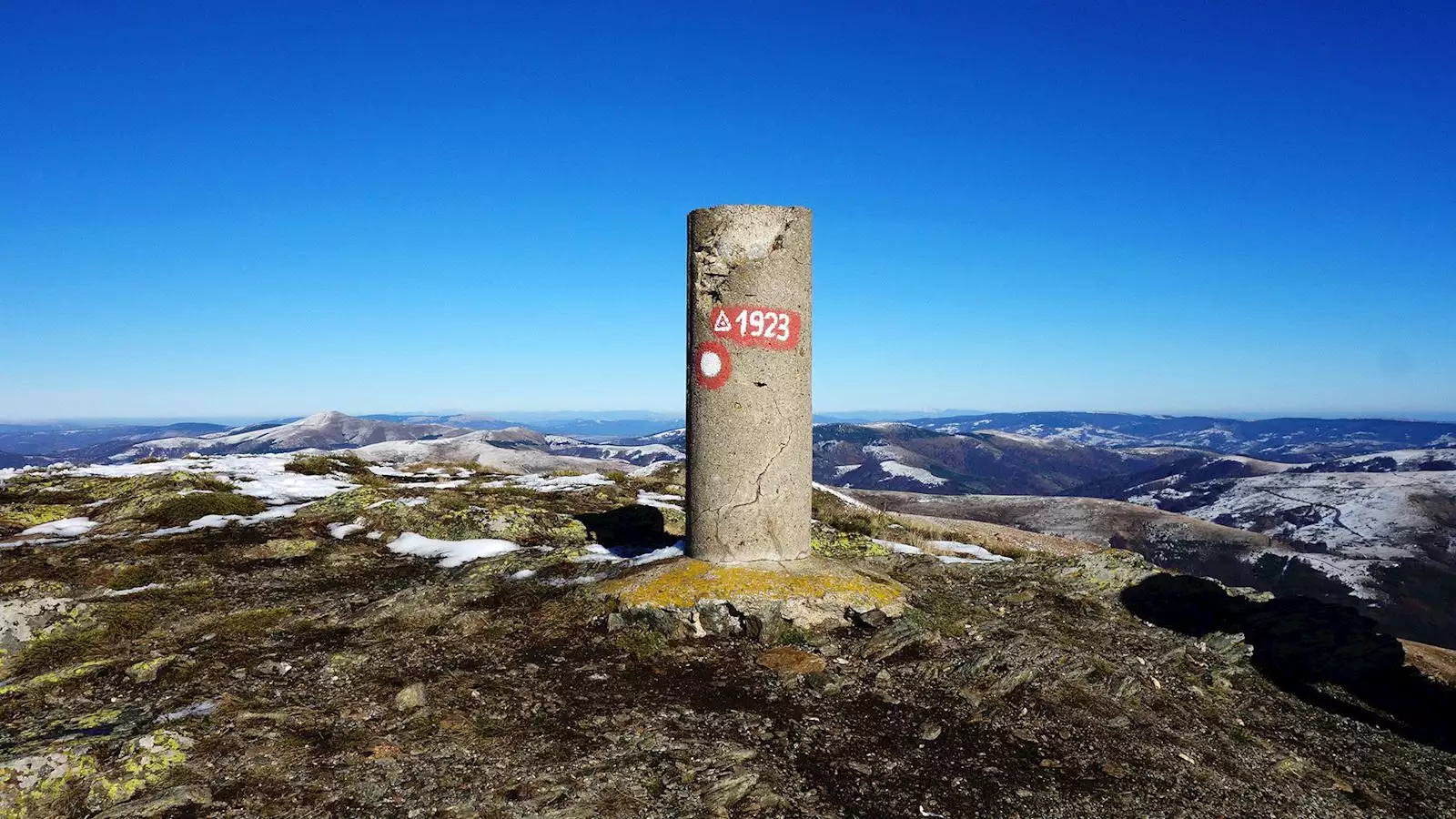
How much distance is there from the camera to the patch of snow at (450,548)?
1165cm

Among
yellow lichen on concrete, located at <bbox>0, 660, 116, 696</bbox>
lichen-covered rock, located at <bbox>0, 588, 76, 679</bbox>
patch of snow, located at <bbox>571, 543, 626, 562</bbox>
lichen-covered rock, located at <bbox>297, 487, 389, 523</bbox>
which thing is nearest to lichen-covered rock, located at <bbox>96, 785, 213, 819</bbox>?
yellow lichen on concrete, located at <bbox>0, 660, 116, 696</bbox>

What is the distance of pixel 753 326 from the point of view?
8.98m

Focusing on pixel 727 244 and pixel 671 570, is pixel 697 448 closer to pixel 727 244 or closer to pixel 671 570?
pixel 671 570

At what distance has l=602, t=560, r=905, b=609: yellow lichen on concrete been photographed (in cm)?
860

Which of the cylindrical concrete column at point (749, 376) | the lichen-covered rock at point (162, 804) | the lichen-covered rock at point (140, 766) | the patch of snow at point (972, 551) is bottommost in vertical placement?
the patch of snow at point (972, 551)

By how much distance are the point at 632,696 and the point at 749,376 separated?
3964mm

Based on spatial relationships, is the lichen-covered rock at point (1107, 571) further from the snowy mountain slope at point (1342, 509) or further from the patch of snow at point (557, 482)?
the snowy mountain slope at point (1342, 509)

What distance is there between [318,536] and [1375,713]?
14.7m

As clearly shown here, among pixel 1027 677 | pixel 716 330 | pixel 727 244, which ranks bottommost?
pixel 1027 677

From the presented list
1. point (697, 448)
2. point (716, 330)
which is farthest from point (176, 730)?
point (716, 330)

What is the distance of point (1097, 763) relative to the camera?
6090 mm

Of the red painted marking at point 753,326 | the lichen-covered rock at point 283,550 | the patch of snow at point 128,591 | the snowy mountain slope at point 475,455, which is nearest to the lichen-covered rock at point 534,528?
the lichen-covered rock at point 283,550

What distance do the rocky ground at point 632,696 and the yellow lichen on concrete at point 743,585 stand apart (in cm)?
27

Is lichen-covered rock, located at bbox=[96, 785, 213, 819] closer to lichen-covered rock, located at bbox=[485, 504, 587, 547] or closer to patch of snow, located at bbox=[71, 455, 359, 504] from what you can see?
lichen-covered rock, located at bbox=[485, 504, 587, 547]
